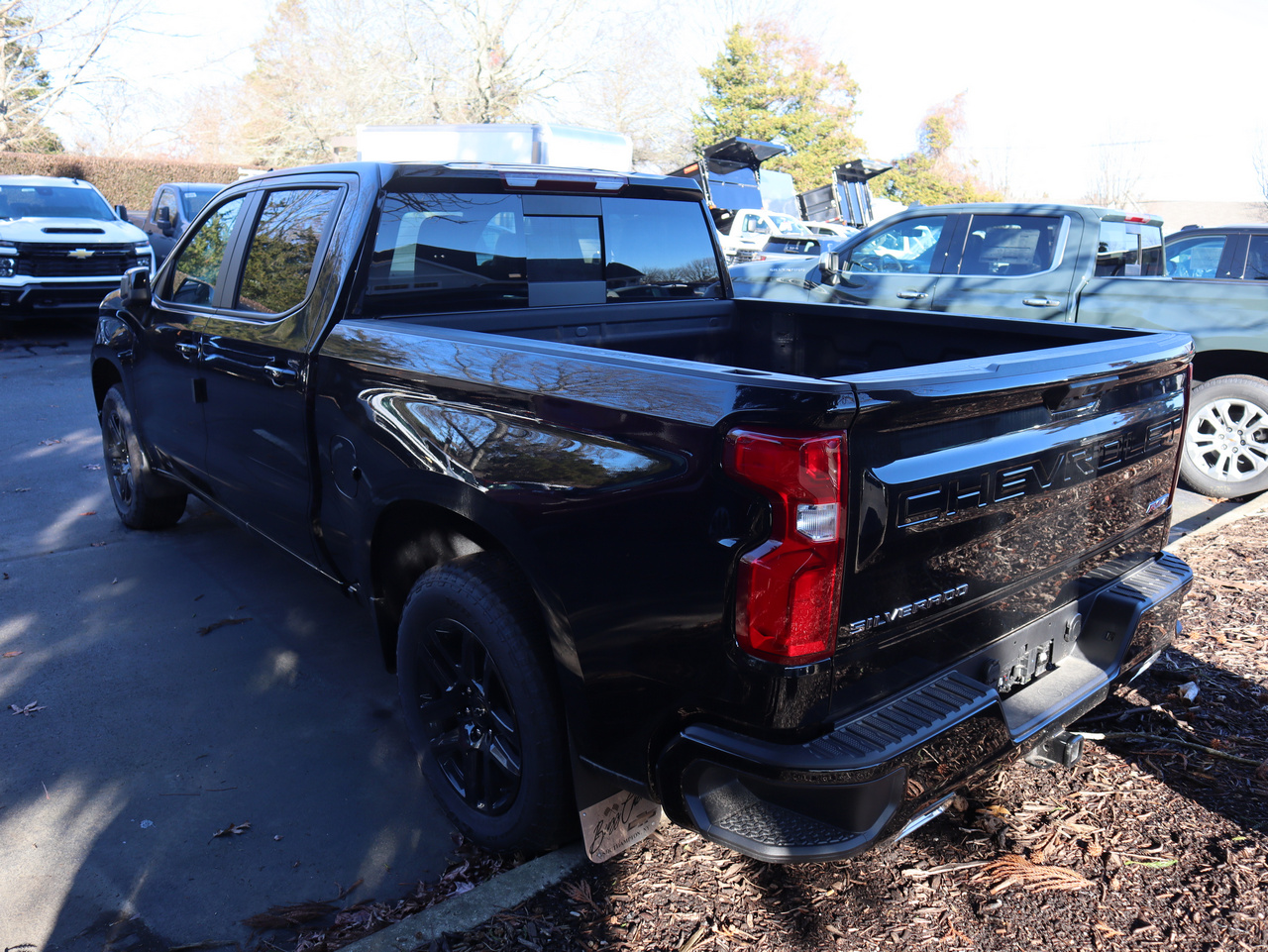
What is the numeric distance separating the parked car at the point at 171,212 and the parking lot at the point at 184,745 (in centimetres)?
1043

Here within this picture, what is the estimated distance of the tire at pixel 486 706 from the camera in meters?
2.36

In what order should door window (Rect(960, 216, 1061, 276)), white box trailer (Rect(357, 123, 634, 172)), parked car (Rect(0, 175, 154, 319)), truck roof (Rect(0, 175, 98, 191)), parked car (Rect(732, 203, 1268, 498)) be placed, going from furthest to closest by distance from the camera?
truck roof (Rect(0, 175, 98, 191)), white box trailer (Rect(357, 123, 634, 172)), parked car (Rect(0, 175, 154, 319)), door window (Rect(960, 216, 1061, 276)), parked car (Rect(732, 203, 1268, 498))

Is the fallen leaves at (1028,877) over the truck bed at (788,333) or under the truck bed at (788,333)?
under

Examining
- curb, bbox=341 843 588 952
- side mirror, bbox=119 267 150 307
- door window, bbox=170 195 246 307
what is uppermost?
door window, bbox=170 195 246 307

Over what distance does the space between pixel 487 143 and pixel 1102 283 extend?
8.37 m

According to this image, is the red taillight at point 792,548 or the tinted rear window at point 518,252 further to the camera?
the tinted rear window at point 518,252

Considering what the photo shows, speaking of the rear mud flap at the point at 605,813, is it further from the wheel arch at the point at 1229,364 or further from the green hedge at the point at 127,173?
the green hedge at the point at 127,173

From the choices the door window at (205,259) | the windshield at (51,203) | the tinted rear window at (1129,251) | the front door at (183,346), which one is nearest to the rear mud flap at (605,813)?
the front door at (183,346)

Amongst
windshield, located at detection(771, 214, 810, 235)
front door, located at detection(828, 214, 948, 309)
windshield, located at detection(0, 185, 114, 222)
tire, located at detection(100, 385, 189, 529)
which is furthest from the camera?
windshield, located at detection(771, 214, 810, 235)

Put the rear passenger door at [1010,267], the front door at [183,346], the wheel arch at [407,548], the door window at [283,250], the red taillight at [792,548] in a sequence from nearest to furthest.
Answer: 1. the red taillight at [792,548]
2. the wheel arch at [407,548]
3. the door window at [283,250]
4. the front door at [183,346]
5. the rear passenger door at [1010,267]

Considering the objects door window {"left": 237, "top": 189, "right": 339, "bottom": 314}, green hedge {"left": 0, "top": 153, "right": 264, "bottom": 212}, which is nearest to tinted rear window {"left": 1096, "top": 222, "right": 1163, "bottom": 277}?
door window {"left": 237, "top": 189, "right": 339, "bottom": 314}

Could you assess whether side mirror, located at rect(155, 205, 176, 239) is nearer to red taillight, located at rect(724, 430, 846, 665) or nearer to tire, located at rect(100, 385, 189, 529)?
tire, located at rect(100, 385, 189, 529)

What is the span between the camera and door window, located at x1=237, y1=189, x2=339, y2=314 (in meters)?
3.33

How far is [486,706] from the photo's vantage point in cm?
259
